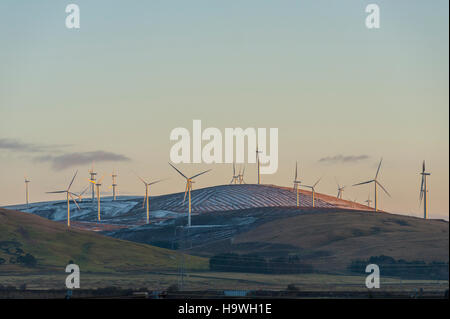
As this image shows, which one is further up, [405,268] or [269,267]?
[405,268]

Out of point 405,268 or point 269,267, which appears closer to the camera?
point 405,268

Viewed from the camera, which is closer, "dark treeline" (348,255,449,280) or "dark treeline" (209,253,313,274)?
"dark treeline" (348,255,449,280)

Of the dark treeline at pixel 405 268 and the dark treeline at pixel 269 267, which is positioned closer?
the dark treeline at pixel 405 268
